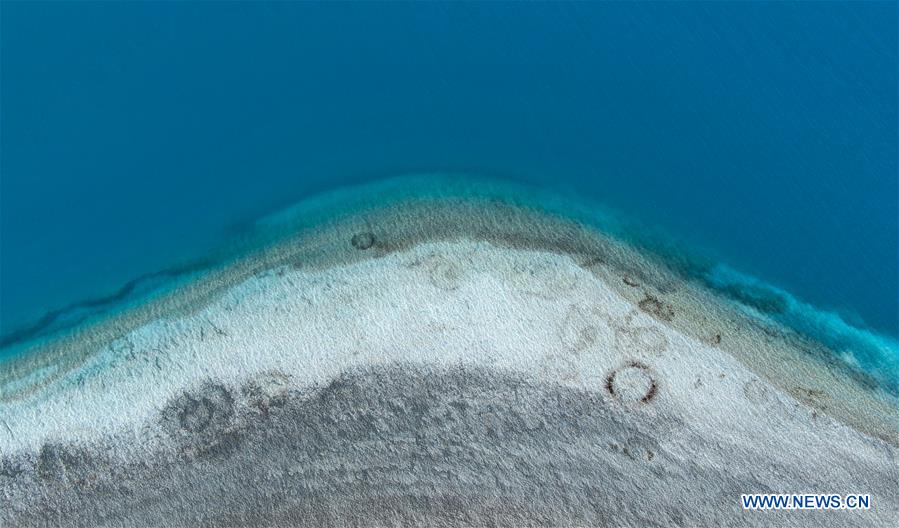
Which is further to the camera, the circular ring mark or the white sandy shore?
the circular ring mark

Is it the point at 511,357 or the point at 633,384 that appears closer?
the point at 633,384

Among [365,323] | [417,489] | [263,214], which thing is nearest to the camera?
[417,489]

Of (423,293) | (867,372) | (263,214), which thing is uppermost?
(263,214)

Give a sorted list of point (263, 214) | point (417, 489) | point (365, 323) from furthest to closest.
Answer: point (263, 214), point (365, 323), point (417, 489)

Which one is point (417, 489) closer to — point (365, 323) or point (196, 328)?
point (365, 323)

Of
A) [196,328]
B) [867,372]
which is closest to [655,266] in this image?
[867,372]

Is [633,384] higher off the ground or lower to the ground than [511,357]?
lower

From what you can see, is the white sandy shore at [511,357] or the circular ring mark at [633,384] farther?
the circular ring mark at [633,384]

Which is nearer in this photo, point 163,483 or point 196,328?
point 163,483
